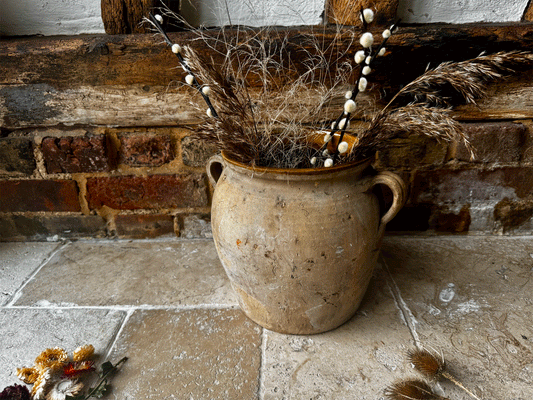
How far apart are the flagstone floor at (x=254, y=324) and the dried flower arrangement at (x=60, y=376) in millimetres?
38

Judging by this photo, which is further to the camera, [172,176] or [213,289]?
[172,176]

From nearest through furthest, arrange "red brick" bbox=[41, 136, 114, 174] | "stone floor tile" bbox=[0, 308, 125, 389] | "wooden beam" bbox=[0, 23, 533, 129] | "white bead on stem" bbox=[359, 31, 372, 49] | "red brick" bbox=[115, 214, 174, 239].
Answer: "white bead on stem" bbox=[359, 31, 372, 49]
"stone floor tile" bbox=[0, 308, 125, 389]
"wooden beam" bbox=[0, 23, 533, 129]
"red brick" bbox=[41, 136, 114, 174]
"red brick" bbox=[115, 214, 174, 239]

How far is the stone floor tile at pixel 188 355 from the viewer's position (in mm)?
999

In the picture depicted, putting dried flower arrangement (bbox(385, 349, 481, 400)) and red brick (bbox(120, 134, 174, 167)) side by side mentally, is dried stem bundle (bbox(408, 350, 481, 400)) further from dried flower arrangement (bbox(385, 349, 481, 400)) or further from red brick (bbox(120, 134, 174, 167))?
red brick (bbox(120, 134, 174, 167))

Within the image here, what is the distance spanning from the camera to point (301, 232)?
98cm

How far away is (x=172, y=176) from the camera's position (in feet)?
5.26

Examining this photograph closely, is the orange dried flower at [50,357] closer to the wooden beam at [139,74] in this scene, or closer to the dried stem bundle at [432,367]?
the wooden beam at [139,74]

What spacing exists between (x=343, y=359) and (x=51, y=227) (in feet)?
4.54

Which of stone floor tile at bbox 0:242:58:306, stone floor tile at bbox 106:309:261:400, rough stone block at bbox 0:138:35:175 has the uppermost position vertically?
rough stone block at bbox 0:138:35:175

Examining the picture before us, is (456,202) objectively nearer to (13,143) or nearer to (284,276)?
(284,276)

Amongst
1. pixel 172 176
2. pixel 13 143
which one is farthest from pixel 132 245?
pixel 13 143

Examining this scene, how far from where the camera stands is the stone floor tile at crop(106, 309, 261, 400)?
999 mm

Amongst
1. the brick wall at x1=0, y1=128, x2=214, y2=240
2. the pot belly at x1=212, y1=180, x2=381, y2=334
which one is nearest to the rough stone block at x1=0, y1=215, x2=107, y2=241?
the brick wall at x1=0, y1=128, x2=214, y2=240

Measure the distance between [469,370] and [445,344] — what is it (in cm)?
9
